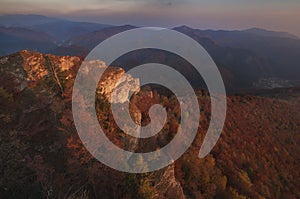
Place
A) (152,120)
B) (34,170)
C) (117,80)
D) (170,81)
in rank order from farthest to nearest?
(170,81), (152,120), (117,80), (34,170)

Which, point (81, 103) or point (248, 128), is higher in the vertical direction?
point (81, 103)

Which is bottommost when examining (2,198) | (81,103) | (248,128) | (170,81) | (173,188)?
(248,128)

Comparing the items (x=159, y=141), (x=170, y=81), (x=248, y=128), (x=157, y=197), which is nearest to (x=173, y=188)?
(x=157, y=197)

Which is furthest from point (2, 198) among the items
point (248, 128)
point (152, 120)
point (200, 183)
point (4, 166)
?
point (248, 128)

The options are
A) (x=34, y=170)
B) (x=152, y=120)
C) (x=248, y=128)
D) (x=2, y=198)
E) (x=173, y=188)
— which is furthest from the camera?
(x=248, y=128)

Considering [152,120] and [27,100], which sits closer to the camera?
[27,100]

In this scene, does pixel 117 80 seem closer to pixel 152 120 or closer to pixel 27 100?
pixel 152 120

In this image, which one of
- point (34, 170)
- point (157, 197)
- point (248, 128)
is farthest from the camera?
point (248, 128)

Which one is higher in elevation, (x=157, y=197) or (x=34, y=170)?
Result: (x=34, y=170)

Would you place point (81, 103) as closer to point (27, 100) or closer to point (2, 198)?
point (27, 100)
